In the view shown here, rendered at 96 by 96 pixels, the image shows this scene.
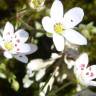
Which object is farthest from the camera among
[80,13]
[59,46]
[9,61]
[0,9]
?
[0,9]

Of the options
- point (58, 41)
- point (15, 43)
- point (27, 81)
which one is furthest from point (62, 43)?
point (27, 81)

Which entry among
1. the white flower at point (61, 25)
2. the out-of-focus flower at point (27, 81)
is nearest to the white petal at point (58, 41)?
the white flower at point (61, 25)

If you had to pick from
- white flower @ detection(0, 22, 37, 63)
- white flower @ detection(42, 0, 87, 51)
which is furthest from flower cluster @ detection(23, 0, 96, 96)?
white flower @ detection(0, 22, 37, 63)

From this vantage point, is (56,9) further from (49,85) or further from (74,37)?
(49,85)

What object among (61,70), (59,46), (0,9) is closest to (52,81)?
(61,70)

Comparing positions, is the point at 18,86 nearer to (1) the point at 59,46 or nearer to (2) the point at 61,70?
(2) the point at 61,70

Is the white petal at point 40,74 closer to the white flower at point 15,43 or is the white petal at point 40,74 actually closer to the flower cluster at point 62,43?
the flower cluster at point 62,43

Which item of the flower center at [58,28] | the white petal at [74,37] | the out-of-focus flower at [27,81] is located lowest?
the out-of-focus flower at [27,81]
